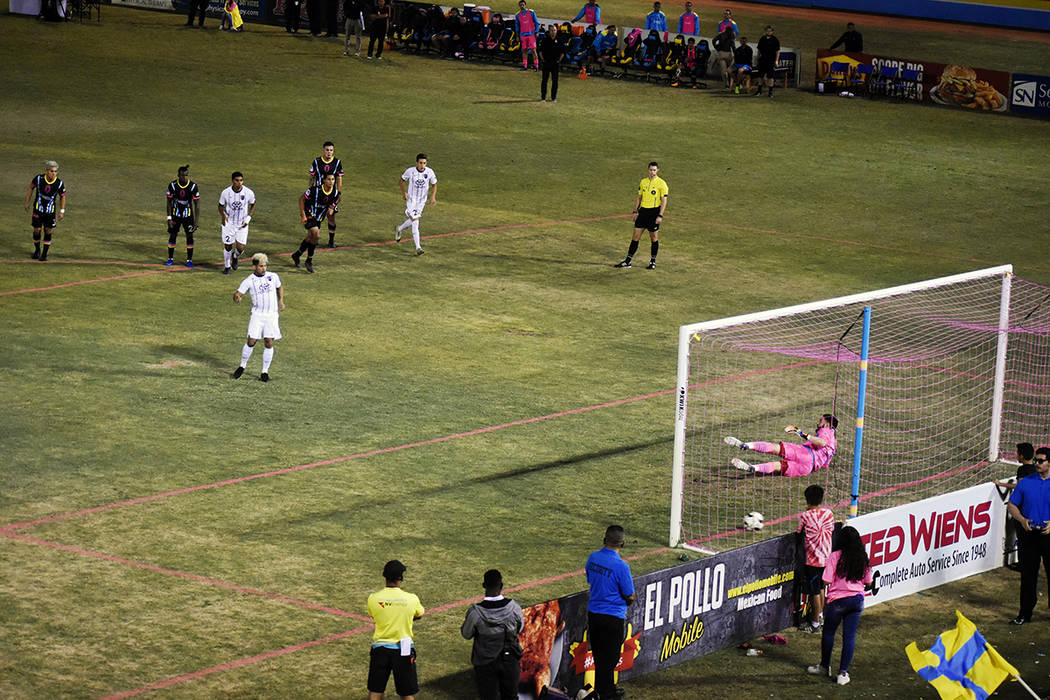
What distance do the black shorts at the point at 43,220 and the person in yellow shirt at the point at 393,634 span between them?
19150 mm

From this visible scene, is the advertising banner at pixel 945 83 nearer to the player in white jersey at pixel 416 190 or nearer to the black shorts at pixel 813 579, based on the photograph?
the player in white jersey at pixel 416 190

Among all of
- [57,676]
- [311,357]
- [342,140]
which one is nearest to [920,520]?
[57,676]

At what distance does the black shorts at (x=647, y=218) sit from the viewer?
1232 inches

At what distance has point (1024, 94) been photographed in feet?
165

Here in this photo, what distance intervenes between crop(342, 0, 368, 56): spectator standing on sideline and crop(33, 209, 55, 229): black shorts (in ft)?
87.5

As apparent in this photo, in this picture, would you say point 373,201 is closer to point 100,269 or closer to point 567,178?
point 567,178

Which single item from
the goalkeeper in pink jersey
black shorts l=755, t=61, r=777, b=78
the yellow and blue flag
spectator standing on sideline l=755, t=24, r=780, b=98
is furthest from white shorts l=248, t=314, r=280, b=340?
black shorts l=755, t=61, r=777, b=78

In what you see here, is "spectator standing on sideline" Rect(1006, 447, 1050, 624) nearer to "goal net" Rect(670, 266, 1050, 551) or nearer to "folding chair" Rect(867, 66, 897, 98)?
"goal net" Rect(670, 266, 1050, 551)

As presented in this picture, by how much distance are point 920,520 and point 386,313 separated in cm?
1331

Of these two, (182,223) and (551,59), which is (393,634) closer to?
(182,223)

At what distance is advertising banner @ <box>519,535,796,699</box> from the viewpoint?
45.4ft

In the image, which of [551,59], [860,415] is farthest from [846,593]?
[551,59]

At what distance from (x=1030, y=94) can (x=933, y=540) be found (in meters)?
36.6

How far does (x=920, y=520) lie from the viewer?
17.0 meters
